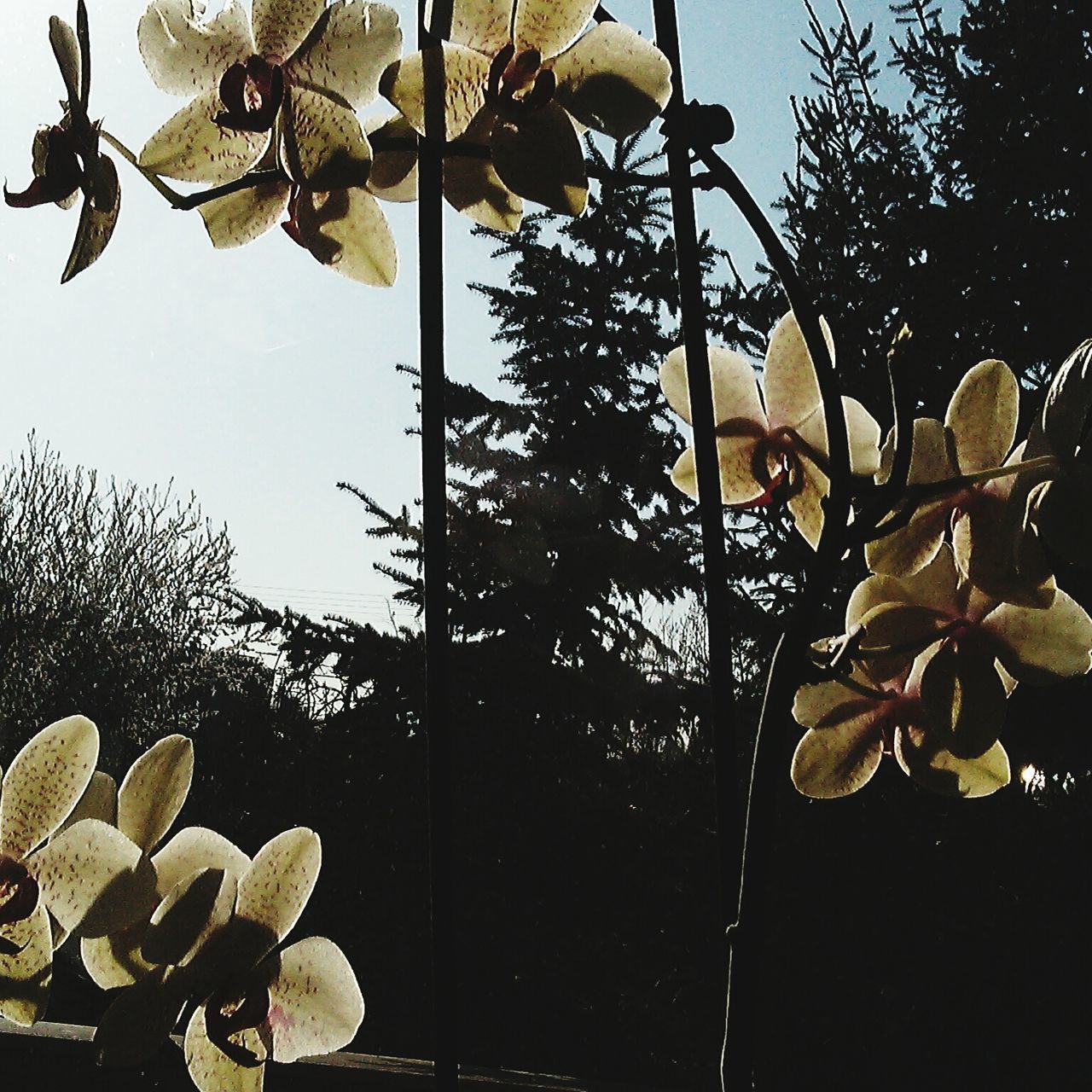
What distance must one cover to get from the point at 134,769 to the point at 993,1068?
1599mm

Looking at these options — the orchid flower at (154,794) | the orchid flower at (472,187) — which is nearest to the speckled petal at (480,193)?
the orchid flower at (472,187)

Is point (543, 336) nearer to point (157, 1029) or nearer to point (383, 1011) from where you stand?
point (383, 1011)

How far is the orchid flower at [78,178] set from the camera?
15 cm

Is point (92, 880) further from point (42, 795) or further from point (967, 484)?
point (967, 484)

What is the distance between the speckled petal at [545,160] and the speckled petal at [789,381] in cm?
6

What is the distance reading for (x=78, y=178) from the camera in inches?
5.9

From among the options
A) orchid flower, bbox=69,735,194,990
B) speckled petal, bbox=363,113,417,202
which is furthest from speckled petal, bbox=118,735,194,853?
speckled petal, bbox=363,113,417,202

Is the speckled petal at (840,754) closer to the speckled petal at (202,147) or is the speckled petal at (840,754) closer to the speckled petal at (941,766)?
the speckled petal at (941,766)

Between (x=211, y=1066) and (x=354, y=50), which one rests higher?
(x=354, y=50)

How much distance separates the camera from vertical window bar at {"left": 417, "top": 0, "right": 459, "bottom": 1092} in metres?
0.13

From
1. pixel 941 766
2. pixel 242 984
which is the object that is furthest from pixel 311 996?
pixel 941 766

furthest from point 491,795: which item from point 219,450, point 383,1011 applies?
point 219,450

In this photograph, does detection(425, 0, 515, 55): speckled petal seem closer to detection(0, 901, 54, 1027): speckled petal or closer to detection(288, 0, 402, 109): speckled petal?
detection(288, 0, 402, 109): speckled petal

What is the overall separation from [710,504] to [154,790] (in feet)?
0.34
